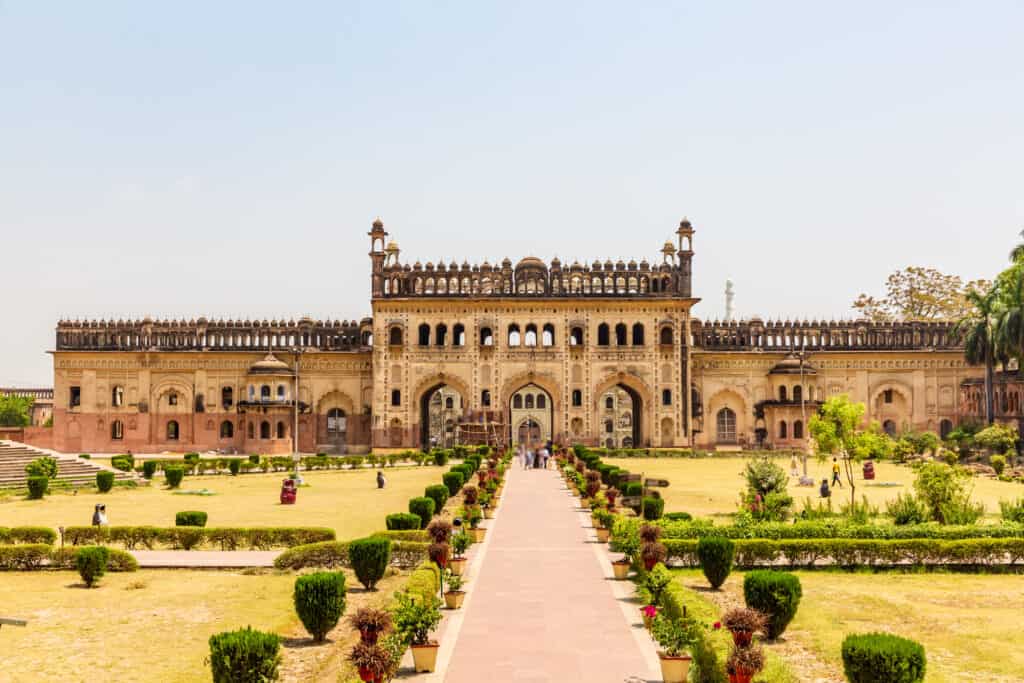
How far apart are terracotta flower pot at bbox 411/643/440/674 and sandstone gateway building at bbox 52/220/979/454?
1511 inches

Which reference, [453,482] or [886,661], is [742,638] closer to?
[886,661]

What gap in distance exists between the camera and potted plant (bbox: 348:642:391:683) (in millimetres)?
7598

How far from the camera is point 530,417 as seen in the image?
7194 cm

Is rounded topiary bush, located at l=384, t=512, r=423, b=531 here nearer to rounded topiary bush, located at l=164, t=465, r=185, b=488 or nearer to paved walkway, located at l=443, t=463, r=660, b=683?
paved walkway, located at l=443, t=463, r=660, b=683

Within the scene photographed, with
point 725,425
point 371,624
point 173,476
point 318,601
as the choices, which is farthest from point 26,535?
point 725,425

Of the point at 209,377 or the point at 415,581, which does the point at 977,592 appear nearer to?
the point at 415,581

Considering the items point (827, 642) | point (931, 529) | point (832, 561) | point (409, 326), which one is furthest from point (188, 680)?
point (409, 326)

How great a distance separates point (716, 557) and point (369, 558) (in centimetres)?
473

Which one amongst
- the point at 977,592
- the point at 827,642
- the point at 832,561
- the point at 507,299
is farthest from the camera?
the point at 507,299

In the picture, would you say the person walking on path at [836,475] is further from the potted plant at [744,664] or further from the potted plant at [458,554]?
the potted plant at [744,664]

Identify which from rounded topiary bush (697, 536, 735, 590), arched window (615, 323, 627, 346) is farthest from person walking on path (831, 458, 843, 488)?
arched window (615, 323, 627, 346)

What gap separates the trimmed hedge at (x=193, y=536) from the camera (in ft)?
57.2

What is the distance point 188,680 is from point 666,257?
4328cm

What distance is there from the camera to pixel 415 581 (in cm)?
1096
